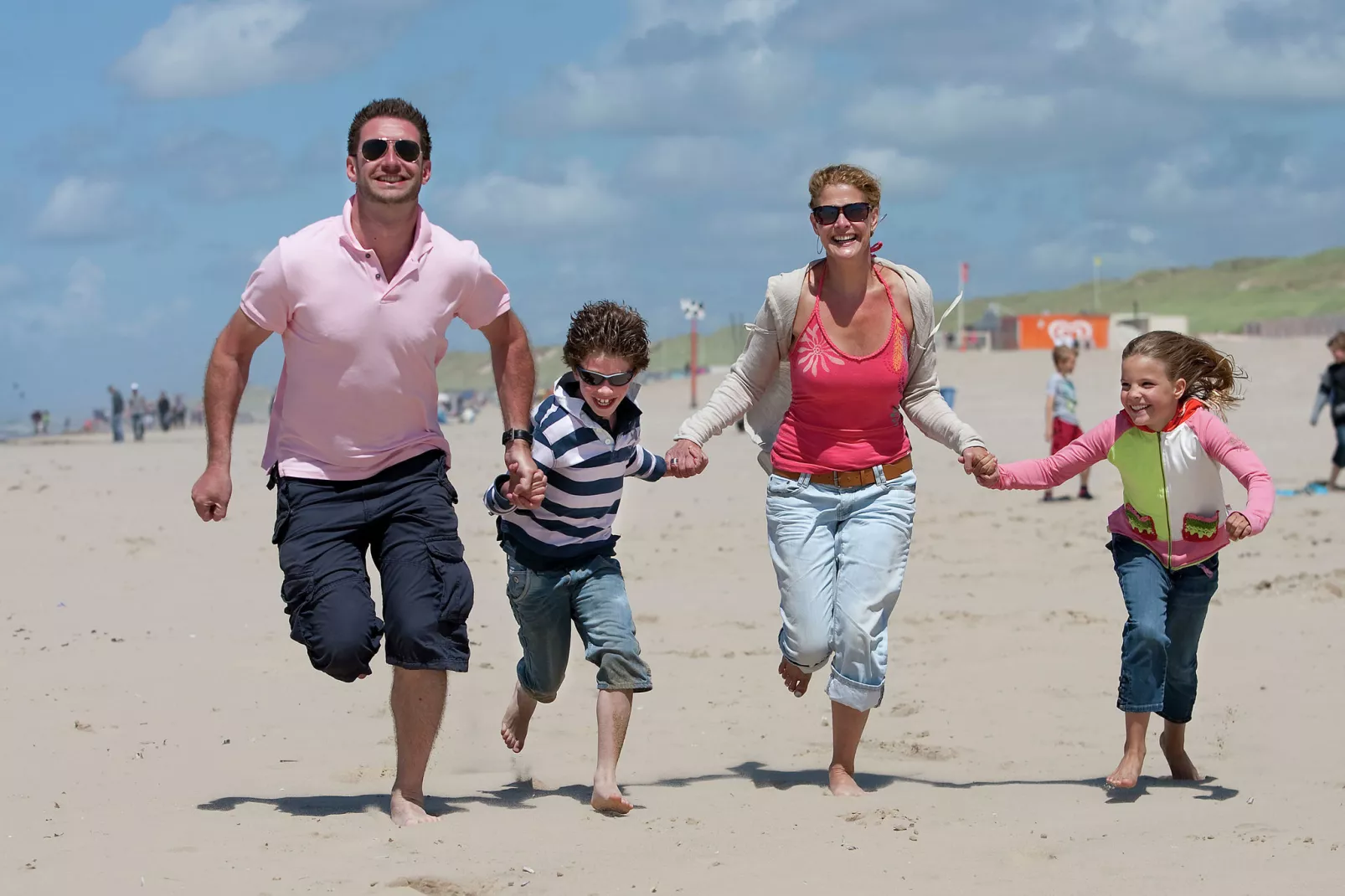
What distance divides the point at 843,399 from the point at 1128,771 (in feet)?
5.20

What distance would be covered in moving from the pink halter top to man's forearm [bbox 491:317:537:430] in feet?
3.20

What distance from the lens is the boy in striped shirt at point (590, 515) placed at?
16.3 feet

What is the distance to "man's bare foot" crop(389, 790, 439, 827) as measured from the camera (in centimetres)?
460

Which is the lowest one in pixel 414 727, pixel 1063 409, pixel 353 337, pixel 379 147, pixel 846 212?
pixel 414 727

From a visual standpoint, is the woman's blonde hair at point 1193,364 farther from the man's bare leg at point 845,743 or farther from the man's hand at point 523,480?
the man's hand at point 523,480

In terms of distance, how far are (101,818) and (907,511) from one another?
2.85 meters

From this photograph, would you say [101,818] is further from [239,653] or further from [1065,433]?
[1065,433]

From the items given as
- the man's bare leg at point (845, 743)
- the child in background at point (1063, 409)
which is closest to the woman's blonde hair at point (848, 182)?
the man's bare leg at point (845, 743)

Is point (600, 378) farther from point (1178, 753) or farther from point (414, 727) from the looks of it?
point (1178, 753)

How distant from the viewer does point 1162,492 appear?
511 cm

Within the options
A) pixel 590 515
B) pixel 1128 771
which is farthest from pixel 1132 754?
pixel 590 515

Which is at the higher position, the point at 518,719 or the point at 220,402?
the point at 220,402

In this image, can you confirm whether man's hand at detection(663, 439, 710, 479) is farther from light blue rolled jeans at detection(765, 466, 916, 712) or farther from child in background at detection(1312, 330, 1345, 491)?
child in background at detection(1312, 330, 1345, 491)

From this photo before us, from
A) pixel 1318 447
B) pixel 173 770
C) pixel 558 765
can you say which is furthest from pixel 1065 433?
pixel 173 770
